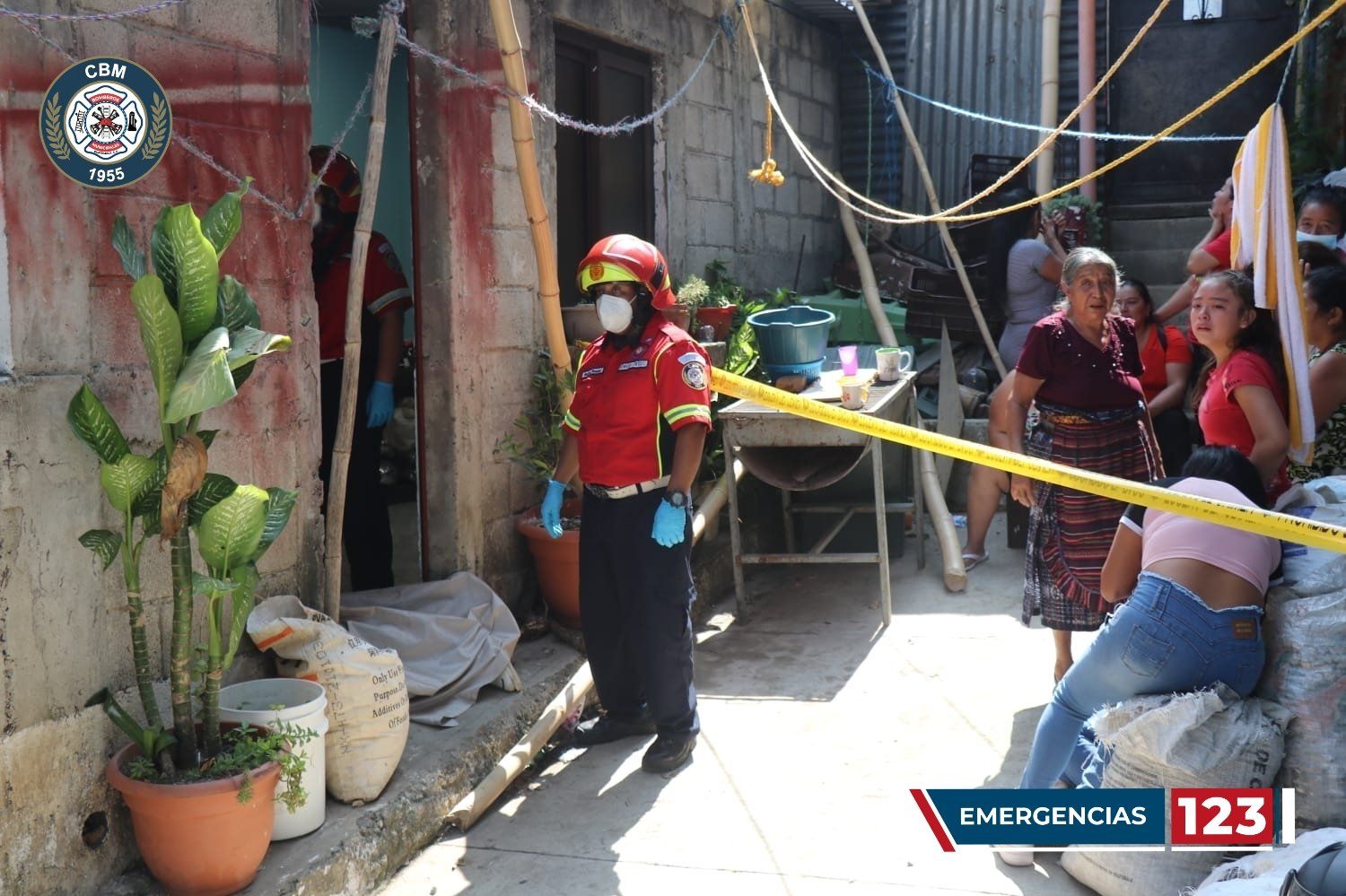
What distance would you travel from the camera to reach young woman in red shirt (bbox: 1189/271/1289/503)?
4.17 metres

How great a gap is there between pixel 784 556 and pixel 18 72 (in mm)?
4117

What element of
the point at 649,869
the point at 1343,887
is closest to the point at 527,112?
the point at 649,869

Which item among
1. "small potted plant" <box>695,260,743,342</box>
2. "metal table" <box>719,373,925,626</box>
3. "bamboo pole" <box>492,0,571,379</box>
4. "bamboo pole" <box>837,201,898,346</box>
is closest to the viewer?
"bamboo pole" <box>492,0,571,379</box>

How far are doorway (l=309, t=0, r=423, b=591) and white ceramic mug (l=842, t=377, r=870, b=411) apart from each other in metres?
2.33

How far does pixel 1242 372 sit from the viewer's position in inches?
167

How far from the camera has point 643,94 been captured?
7258mm

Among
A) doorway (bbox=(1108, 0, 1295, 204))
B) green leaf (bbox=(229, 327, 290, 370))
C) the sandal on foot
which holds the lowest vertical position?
the sandal on foot

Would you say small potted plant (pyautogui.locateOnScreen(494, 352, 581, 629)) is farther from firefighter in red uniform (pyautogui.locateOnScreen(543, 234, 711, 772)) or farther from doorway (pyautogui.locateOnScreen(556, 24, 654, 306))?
doorway (pyautogui.locateOnScreen(556, 24, 654, 306))

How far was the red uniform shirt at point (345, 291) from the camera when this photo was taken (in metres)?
5.41

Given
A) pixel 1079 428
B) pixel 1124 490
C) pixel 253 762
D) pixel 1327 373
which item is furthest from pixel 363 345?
pixel 1327 373

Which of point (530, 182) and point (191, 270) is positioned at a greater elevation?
point (530, 182)

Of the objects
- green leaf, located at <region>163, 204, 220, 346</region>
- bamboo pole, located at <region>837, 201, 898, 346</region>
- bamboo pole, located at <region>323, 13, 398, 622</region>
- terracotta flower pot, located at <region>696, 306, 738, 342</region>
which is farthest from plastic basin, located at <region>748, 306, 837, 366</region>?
green leaf, located at <region>163, 204, 220, 346</region>

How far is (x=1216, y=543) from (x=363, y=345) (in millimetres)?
3704

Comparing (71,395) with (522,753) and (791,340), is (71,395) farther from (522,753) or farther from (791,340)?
(791,340)
